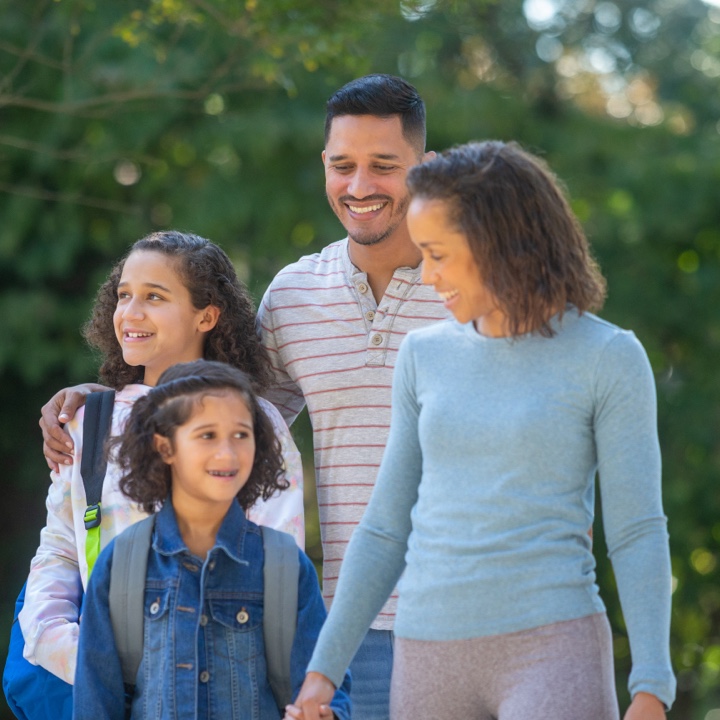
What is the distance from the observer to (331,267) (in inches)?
142

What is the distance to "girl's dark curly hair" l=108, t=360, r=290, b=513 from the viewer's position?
2.72 meters

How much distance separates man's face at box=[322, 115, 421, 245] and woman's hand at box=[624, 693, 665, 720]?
157 centimetres

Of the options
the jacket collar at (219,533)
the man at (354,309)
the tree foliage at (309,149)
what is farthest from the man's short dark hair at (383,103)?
the tree foliage at (309,149)

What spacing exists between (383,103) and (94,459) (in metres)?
1.22

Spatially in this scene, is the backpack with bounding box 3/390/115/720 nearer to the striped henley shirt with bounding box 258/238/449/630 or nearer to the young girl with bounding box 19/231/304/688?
the young girl with bounding box 19/231/304/688

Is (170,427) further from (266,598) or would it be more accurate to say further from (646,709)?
(646,709)

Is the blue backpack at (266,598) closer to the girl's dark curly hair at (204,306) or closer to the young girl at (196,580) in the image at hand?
the young girl at (196,580)

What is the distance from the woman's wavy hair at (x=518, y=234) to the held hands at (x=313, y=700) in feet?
2.48

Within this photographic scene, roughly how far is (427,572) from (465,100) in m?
6.13

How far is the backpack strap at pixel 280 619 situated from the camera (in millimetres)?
2615

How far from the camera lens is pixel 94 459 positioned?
118 inches

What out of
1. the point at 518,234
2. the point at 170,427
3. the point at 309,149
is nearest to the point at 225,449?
the point at 170,427

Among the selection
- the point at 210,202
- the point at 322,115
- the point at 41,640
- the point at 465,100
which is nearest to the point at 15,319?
the point at 210,202

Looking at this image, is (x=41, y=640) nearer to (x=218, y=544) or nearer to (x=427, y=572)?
(x=218, y=544)
